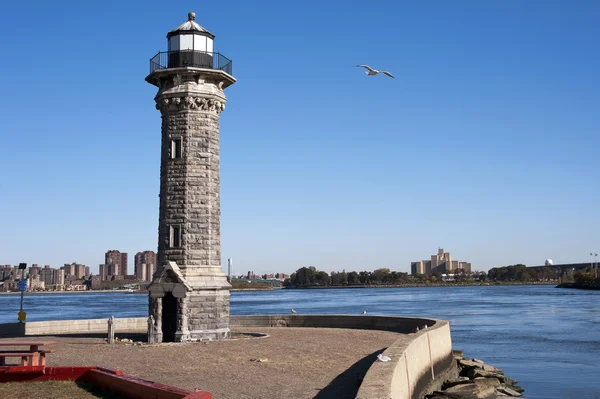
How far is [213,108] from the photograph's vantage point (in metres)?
22.7

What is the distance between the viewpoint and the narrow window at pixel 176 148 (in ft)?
73.0

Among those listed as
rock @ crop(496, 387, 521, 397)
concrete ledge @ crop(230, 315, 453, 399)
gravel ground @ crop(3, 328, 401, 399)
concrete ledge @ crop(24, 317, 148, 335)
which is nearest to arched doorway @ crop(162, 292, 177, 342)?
gravel ground @ crop(3, 328, 401, 399)

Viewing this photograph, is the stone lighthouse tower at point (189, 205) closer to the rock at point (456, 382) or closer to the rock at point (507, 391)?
the rock at point (456, 382)

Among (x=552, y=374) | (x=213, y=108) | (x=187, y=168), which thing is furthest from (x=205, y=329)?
(x=552, y=374)

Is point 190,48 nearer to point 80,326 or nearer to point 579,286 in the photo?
point 80,326

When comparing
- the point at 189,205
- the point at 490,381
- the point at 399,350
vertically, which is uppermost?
the point at 189,205

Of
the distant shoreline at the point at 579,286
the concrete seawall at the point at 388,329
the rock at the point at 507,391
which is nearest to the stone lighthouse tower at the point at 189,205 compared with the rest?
the concrete seawall at the point at 388,329

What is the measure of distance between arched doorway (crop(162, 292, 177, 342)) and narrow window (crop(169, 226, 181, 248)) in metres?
1.60

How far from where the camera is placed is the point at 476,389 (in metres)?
19.2

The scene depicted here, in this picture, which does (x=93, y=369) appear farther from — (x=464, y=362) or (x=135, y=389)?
(x=464, y=362)

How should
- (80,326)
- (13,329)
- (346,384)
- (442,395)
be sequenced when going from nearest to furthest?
(346,384) < (442,395) < (13,329) < (80,326)

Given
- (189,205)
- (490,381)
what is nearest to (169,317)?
(189,205)

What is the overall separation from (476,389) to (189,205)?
34.3 ft

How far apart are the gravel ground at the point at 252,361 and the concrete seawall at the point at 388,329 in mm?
991
